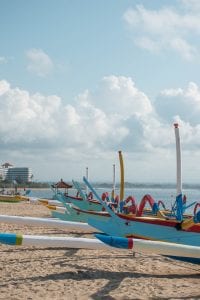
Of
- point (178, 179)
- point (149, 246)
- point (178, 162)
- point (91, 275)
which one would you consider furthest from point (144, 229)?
point (178, 162)

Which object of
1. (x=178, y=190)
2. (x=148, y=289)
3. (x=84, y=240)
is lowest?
(x=148, y=289)

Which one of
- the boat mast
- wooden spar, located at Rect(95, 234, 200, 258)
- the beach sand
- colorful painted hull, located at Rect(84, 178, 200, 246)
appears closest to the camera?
wooden spar, located at Rect(95, 234, 200, 258)

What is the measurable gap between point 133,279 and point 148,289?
28.2 inches

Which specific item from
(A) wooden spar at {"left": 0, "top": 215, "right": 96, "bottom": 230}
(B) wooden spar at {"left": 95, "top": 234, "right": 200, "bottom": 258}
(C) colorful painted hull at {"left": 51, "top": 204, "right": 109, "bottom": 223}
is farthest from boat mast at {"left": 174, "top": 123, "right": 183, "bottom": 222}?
(B) wooden spar at {"left": 95, "top": 234, "right": 200, "bottom": 258}

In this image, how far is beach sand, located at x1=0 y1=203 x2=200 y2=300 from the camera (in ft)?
24.0

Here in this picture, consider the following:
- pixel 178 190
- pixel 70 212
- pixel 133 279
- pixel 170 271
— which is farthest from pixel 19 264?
pixel 70 212

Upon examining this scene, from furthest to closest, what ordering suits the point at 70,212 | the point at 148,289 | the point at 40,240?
the point at 70,212, the point at 148,289, the point at 40,240

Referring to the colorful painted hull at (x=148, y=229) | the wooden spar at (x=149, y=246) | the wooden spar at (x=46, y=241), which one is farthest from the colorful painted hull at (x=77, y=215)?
the wooden spar at (x=46, y=241)

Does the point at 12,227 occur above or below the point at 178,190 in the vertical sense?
below

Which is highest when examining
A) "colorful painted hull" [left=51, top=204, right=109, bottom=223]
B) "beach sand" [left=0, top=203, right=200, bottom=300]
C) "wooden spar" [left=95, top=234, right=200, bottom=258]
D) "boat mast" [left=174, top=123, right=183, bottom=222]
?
"boat mast" [left=174, top=123, right=183, bottom=222]

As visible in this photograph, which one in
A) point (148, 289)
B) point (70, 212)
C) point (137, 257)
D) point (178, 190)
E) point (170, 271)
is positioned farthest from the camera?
point (70, 212)

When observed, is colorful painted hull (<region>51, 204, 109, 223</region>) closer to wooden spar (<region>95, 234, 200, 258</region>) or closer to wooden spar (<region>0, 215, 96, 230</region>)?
wooden spar (<region>0, 215, 96, 230</region>)

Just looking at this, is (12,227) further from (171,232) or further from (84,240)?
(84,240)

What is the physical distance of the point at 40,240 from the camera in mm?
6902
